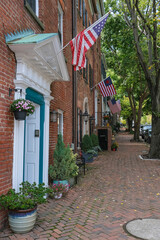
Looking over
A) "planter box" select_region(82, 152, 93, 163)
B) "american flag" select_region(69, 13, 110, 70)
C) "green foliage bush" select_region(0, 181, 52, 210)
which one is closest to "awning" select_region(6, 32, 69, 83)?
"american flag" select_region(69, 13, 110, 70)

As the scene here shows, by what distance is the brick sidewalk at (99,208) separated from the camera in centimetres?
380

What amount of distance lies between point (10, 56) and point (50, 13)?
3.32 m

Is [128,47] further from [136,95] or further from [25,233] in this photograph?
[25,233]

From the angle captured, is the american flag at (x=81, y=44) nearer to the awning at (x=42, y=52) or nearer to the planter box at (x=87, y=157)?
the awning at (x=42, y=52)

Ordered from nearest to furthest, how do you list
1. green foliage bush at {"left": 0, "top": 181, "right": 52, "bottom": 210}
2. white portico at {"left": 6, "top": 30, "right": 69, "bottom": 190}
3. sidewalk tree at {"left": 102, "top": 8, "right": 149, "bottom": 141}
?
green foliage bush at {"left": 0, "top": 181, "right": 52, "bottom": 210}
white portico at {"left": 6, "top": 30, "right": 69, "bottom": 190}
sidewalk tree at {"left": 102, "top": 8, "right": 149, "bottom": 141}

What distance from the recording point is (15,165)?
422 cm

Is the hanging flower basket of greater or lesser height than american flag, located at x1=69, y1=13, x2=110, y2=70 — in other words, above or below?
below

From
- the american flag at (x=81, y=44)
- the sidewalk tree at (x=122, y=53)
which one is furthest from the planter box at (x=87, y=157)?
the sidewalk tree at (x=122, y=53)

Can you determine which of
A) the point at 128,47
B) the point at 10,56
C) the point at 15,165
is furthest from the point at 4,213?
the point at 128,47

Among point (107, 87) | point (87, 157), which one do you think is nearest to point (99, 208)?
point (87, 157)

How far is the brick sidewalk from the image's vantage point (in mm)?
3805

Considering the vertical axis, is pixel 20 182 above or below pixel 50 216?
above

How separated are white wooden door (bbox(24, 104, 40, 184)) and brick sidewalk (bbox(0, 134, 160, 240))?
798 mm

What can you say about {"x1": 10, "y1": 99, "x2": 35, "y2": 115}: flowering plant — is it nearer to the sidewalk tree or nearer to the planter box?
the planter box
